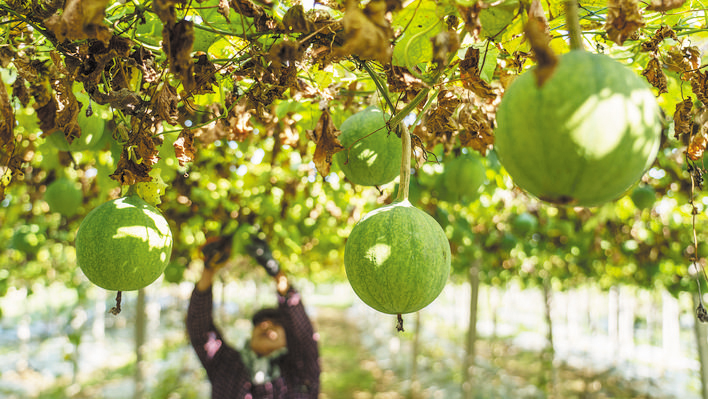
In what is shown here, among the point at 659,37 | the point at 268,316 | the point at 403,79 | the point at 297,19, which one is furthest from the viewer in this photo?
the point at 268,316

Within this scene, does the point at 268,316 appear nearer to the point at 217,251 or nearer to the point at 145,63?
A: the point at 217,251

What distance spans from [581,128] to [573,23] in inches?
11.0

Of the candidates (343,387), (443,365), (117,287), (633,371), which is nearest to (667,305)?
(633,371)

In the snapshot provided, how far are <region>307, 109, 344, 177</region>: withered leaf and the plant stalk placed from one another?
0.92 feet

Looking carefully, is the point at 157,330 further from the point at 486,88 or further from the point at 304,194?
the point at 486,88

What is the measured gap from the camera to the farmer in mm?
4352

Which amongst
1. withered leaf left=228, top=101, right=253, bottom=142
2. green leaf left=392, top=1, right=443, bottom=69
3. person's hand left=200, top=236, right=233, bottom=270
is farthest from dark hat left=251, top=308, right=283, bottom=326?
green leaf left=392, top=1, right=443, bottom=69

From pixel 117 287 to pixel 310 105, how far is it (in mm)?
1438

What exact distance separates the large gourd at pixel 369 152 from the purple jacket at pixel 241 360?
2774 mm

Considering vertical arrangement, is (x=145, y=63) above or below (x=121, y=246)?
above

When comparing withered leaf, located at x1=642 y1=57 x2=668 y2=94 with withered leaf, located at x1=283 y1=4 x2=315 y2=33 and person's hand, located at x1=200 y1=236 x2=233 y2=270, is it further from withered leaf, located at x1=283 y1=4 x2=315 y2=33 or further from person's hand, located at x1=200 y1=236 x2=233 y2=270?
person's hand, located at x1=200 y1=236 x2=233 y2=270

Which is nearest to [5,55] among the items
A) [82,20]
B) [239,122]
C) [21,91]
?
[21,91]

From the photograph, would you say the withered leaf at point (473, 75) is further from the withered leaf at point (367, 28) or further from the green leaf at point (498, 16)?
the withered leaf at point (367, 28)

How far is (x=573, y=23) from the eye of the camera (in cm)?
104
